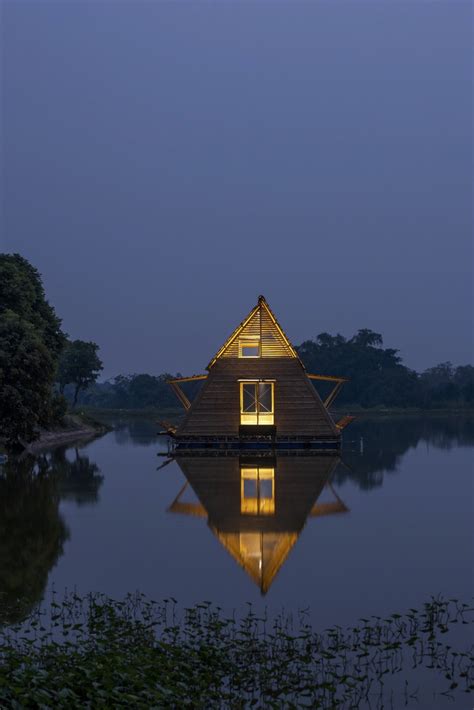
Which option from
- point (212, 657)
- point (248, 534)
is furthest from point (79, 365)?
point (212, 657)

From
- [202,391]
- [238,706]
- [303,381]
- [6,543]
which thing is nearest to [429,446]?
[303,381]

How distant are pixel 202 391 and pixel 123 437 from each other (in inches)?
888

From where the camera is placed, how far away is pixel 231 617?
1265 cm

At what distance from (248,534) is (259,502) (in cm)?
557

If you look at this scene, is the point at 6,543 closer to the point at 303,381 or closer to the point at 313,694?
the point at 313,694

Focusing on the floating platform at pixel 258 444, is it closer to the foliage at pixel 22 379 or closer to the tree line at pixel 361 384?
the foliage at pixel 22 379

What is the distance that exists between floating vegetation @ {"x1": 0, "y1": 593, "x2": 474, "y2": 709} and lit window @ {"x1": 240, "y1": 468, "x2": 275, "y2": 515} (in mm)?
10725

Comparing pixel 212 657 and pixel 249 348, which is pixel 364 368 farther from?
pixel 212 657

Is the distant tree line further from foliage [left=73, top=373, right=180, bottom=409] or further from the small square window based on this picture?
foliage [left=73, top=373, right=180, bottom=409]

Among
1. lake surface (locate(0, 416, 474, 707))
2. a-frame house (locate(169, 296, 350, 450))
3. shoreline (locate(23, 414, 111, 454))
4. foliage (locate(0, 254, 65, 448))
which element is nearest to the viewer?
lake surface (locate(0, 416, 474, 707))

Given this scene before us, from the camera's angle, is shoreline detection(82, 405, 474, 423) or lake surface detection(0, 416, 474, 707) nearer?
lake surface detection(0, 416, 474, 707)

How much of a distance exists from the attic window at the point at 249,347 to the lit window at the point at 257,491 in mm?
Answer: 12775

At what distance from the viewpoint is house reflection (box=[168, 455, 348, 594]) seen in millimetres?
17875

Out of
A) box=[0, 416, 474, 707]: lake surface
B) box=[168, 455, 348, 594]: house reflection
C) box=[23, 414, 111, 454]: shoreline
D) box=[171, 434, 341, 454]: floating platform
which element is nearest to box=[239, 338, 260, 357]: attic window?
box=[171, 434, 341, 454]: floating platform
